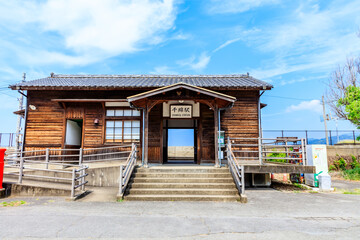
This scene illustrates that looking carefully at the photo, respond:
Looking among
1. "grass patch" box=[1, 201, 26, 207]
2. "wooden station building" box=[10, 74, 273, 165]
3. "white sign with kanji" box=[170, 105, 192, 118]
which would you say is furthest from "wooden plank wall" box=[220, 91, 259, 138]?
"grass patch" box=[1, 201, 26, 207]

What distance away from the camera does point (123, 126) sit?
36.6 ft

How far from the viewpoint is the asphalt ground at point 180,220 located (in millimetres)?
4086

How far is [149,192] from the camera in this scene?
7.35 m

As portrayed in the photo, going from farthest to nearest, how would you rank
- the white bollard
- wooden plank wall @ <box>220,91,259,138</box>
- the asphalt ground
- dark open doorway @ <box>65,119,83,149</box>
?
dark open doorway @ <box>65,119,83,149</box>
wooden plank wall @ <box>220,91,259,138</box>
the white bollard
the asphalt ground

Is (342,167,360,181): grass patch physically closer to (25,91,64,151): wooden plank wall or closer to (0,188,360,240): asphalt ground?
(0,188,360,240): asphalt ground

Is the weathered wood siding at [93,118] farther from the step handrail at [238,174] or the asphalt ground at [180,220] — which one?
the asphalt ground at [180,220]

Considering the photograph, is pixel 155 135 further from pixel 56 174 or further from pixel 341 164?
pixel 341 164

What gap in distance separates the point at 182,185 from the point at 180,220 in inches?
110

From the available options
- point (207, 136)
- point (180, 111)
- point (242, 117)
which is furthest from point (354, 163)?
point (180, 111)

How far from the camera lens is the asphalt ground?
4086 millimetres

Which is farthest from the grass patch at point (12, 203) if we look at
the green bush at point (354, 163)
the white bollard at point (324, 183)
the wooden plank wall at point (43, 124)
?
the green bush at point (354, 163)

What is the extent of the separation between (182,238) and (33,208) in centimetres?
446

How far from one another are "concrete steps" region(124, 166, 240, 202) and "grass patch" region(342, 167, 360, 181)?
9.61 meters

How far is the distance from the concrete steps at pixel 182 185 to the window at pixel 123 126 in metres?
2.90
